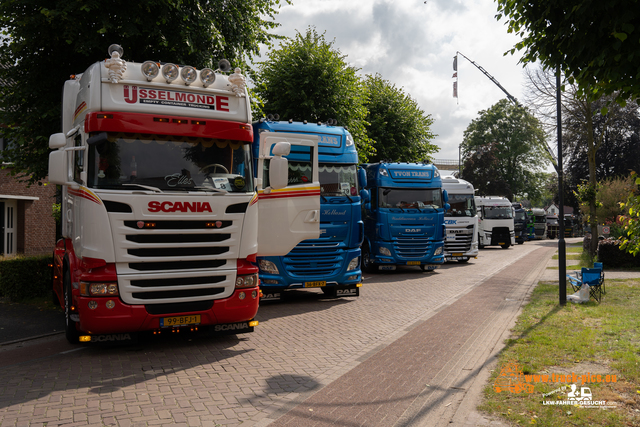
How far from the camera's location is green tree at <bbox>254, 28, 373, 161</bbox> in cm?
1736

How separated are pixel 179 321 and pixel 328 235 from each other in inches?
188

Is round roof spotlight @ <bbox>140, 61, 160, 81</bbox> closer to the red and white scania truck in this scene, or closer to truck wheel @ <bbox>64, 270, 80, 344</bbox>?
the red and white scania truck

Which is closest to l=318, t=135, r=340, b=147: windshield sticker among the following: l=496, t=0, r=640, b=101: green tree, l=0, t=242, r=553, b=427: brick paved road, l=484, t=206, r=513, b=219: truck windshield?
l=0, t=242, r=553, b=427: brick paved road

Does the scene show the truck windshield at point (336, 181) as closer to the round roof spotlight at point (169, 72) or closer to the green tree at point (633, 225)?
the round roof spotlight at point (169, 72)

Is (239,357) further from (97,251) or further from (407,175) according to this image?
(407,175)

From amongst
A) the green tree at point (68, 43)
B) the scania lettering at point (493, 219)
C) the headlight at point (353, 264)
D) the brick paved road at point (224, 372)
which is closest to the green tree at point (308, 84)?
the green tree at point (68, 43)

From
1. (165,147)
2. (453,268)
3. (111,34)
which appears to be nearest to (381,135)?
(453,268)

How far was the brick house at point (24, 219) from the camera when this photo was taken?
21.0 meters

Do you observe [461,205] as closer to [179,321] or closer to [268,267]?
[268,267]

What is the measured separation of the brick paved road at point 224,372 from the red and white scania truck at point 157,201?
466mm

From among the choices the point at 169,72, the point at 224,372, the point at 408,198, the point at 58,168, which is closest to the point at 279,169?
the point at 169,72

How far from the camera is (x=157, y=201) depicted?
6.30m

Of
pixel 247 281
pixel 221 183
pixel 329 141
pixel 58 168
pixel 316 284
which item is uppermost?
pixel 329 141

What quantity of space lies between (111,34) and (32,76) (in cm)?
197
